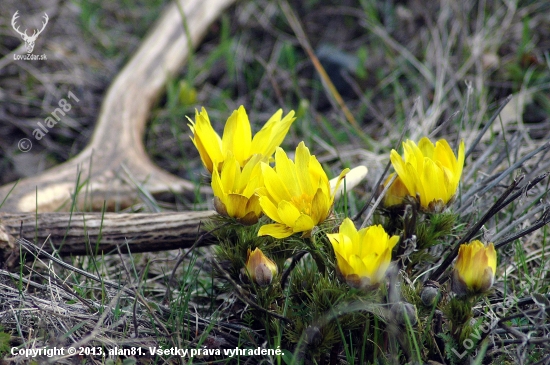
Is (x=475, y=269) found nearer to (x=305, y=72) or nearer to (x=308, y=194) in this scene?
(x=308, y=194)

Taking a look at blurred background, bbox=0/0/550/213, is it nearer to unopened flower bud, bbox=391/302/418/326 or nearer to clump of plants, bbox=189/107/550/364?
clump of plants, bbox=189/107/550/364

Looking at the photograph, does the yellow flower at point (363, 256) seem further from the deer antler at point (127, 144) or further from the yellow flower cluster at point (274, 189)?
the deer antler at point (127, 144)

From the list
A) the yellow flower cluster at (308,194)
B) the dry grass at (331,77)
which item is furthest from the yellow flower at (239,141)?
the dry grass at (331,77)

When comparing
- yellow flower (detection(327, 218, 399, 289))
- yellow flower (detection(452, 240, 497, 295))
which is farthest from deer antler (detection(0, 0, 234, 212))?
yellow flower (detection(452, 240, 497, 295))

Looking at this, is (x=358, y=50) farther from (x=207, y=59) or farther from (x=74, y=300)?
(x=74, y=300)

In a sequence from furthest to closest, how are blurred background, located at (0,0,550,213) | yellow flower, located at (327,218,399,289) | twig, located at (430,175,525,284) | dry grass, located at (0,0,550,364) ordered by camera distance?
blurred background, located at (0,0,550,213)
dry grass, located at (0,0,550,364)
twig, located at (430,175,525,284)
yellow flower, located at (327,218,399,289)
